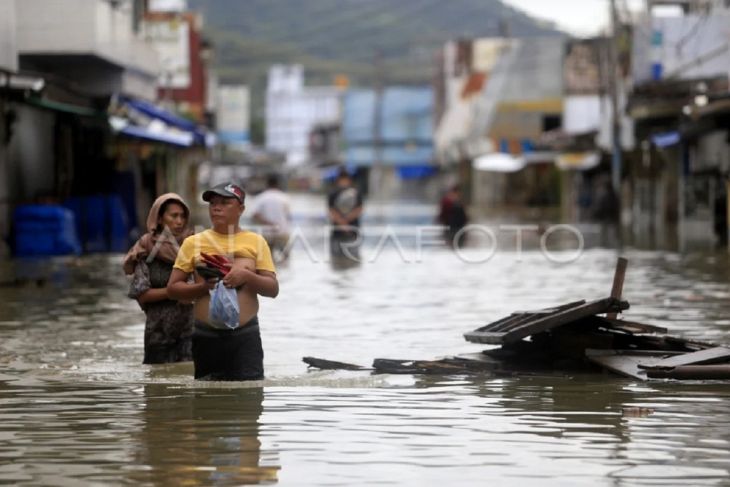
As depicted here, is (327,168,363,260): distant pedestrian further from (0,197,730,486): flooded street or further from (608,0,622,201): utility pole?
(608,0,622,201): utility pole

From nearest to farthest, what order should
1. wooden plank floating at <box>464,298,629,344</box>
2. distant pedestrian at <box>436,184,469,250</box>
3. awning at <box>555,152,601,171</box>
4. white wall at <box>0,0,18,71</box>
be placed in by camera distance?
wooden plank floating at <box>464,298,629,344</box>
white wall at <box>0,0,18,71</box>
distant pedestrian at <box>436,184,469,250</box>
awning at <box>555,152,601,171</box>

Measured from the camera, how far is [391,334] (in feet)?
55.9

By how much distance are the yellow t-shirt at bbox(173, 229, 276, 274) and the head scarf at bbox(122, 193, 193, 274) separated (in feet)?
4.14

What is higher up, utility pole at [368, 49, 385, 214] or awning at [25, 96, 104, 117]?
awning at [25, 96, 104, 117]

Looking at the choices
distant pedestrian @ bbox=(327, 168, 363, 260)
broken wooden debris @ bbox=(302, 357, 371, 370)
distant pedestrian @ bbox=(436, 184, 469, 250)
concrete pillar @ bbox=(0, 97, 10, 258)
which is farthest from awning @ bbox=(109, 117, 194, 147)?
broken wooden debris @ bbox=(302, 357, 371, 370)

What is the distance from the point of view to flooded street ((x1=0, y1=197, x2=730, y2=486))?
28.5ft

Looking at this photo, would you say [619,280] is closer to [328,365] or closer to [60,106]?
[328,365]

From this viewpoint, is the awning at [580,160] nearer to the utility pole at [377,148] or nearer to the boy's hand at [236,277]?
the boy's hand at [236,277]

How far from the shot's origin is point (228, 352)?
11820 millimetres

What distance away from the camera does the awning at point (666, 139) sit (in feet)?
157

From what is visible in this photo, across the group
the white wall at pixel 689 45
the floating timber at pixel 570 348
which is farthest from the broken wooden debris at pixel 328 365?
the white wall at pixel 689 45

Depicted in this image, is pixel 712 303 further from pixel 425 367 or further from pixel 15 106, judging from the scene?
pixel 15 106

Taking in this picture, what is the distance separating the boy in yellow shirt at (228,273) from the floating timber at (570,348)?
1.92 metres

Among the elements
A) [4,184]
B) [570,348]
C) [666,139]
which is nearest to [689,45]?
[666,139]
